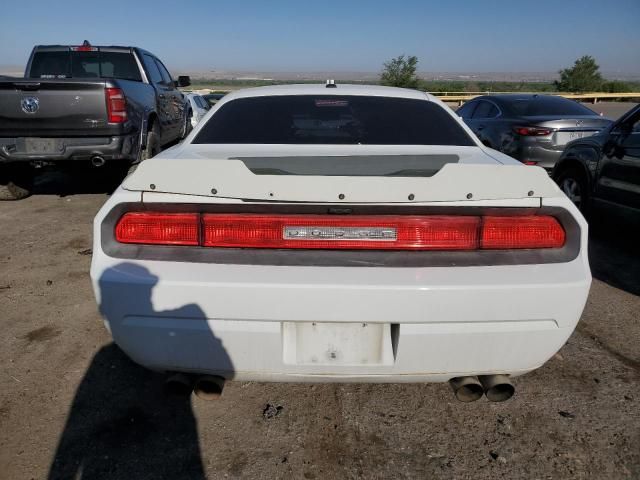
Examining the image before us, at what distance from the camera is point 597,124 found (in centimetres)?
708

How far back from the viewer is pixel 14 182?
6.66 metres

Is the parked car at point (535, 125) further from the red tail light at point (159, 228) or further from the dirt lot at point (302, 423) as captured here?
the red tail light at point (159, 228)

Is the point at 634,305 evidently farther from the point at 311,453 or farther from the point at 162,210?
the point at 162,210

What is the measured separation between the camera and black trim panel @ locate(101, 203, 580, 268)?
1.83 m

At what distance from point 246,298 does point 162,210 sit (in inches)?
19.7

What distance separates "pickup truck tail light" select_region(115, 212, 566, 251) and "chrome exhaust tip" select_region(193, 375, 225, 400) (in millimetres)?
591

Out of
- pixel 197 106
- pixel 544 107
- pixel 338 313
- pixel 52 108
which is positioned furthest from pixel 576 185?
pixel 197 106

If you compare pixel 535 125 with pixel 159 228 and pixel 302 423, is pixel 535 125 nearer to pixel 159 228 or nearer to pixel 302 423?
pixel 302 423

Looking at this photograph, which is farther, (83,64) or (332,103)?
(83,64)

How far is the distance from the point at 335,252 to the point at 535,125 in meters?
6.24

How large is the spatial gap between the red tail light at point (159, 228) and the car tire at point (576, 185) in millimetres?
4542

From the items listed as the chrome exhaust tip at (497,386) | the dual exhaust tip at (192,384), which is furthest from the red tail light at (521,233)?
the dual exhaust tip at (192,384)

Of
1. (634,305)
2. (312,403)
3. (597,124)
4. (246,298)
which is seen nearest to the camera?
(246,298)

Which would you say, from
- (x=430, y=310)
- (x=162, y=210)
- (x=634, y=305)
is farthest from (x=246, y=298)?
(x=634, y=305)
